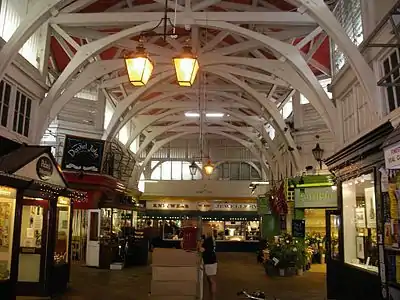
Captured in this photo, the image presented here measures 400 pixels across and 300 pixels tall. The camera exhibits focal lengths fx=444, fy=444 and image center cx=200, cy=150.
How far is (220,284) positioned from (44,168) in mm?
5952

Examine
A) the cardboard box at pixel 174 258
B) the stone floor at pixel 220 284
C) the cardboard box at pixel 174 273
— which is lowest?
the stone floor at pixel 220 284

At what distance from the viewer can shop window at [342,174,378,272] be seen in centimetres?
798

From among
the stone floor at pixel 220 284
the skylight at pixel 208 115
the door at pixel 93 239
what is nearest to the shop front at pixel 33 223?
the stone floor at pixel 220 284

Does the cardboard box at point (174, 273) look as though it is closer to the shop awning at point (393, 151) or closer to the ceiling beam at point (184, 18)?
the shop awning at point (393, 151)

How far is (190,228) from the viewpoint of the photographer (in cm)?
880

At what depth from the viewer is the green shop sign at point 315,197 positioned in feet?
47.4

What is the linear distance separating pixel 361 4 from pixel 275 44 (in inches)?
99.5

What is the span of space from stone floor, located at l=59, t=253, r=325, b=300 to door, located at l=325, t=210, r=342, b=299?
0.53 metres

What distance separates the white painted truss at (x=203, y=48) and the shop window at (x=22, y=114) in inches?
13.0

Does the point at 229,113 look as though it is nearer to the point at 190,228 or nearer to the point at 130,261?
the point at 130,261

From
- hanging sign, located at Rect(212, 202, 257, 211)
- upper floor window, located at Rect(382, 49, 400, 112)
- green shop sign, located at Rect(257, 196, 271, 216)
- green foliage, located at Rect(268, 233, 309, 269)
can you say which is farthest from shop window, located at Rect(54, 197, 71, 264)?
hanging sign, located at Rect(212, 202, 257, 211)

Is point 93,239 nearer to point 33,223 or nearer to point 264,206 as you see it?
point 33,223

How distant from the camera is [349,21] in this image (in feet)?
31.3

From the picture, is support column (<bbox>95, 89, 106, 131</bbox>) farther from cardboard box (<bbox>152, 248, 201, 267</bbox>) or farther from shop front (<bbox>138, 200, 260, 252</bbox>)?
shop front (<bbox>138, 200, 260, 252</bbox>)
